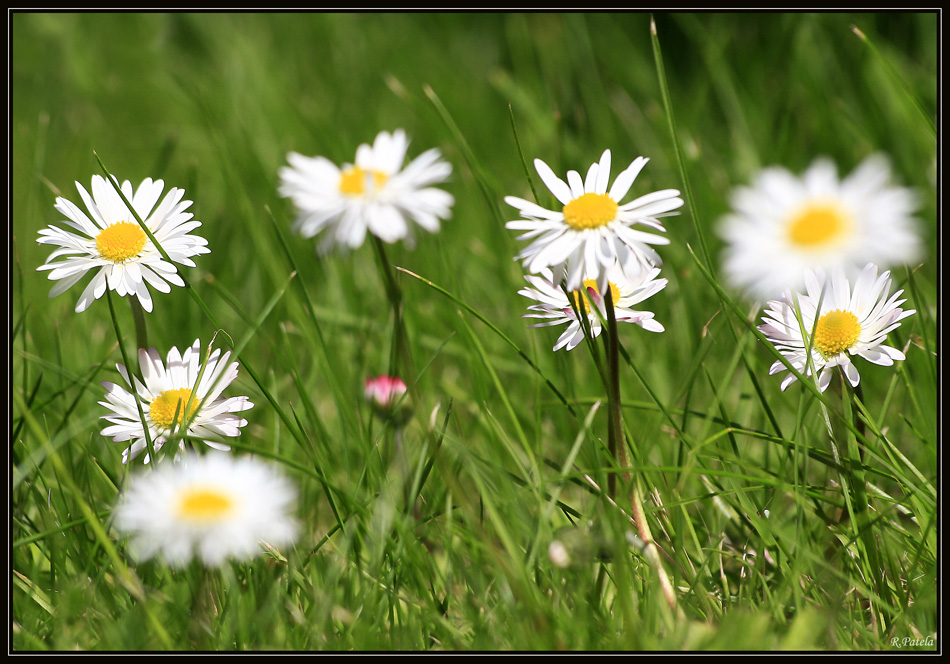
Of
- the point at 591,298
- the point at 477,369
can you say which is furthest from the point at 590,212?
the point at 477,369

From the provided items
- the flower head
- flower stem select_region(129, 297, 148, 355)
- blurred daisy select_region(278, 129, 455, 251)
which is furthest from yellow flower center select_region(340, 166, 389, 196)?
the flower head

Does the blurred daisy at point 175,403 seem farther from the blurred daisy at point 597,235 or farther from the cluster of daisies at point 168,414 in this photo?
the blurred daisy at point 597,235

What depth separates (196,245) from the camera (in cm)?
97

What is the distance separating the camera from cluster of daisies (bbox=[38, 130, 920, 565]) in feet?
2.27

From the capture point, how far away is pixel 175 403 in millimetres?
1046

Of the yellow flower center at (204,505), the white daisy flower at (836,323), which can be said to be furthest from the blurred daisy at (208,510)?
the white daisy flower at (836,323)

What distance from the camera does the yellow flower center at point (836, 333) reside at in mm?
1050

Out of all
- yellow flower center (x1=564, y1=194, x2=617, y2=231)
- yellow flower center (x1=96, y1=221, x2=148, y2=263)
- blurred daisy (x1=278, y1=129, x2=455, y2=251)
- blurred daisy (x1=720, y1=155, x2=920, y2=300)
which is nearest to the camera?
blurred daisy (x1=720, y1=155, x2=920, y2=300)

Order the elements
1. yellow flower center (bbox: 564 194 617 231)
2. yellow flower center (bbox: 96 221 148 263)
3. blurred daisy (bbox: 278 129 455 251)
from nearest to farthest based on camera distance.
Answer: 1. blurred daisy (bbox: 278 129 455 251)
2. yellow flower center (bbox: 564 194 617 231)
3. yellow flower center (bbox: 96 221 148 263)

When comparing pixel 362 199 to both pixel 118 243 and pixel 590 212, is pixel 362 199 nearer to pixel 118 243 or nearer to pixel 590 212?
pixel 590 212

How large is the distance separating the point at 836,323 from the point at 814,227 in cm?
42

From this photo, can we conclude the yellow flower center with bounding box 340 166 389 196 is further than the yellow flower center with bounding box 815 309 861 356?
No

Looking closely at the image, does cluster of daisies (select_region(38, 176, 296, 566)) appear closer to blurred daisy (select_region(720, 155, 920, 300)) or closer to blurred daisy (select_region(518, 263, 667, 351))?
blurred daisy (select_region(518, 263, 667, 351))

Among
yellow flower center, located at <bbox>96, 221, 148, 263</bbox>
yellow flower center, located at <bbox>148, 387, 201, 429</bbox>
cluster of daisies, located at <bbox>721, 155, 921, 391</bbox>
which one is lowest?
yellow flower center, located at <bbox>148, 387, 201, 429</bbox>
